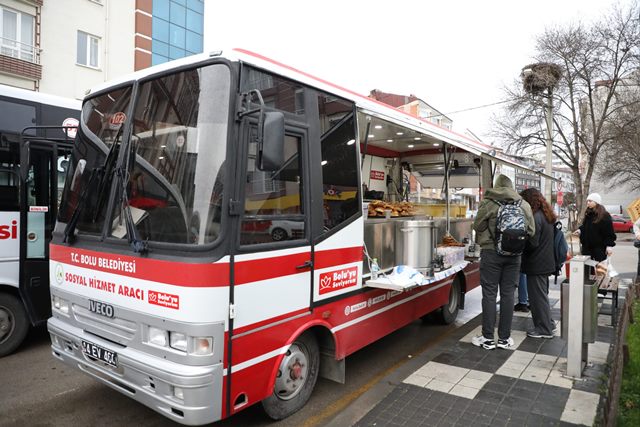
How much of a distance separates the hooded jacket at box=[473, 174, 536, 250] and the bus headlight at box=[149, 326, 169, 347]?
3997 mm

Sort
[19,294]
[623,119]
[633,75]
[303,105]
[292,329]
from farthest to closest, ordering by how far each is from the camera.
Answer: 1. [623,119]
2. [633,75]
3. [19,294]
4. [303,105]
5. [292,329]

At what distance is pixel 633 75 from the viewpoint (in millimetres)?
19125

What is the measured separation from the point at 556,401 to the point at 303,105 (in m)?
3.49

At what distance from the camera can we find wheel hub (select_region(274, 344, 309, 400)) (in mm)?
3535

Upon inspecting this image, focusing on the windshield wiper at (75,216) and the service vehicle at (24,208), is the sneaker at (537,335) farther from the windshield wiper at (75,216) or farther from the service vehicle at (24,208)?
the service vehicle at (24,208)

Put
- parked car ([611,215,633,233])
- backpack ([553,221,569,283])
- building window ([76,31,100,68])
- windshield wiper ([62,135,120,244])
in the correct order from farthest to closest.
→ parked car ([611,215,633,233])
building window ([76,31,100,68])
backpack ([553,221,569,283])
windshield wiper ([62,135,120,244])

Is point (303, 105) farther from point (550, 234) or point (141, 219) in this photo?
point (550, 234)

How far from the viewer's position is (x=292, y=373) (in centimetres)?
365

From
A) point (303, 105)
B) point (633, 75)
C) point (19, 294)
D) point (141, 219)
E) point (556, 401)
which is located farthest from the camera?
point (633, 75)

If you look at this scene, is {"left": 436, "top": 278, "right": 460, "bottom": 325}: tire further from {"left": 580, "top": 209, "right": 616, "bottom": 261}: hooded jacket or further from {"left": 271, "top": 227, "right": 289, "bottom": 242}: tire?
{"left": 271, "top": 227, "right": 289, "bottom": 242}: tire

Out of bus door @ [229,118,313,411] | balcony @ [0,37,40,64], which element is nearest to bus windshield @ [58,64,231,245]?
bus door @ [229,118,313,411]

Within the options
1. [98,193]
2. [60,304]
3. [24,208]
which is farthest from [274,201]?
[24,208]

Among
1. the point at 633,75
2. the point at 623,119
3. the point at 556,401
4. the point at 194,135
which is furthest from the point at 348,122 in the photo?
the point at 623,119

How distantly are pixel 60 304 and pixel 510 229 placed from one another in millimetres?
4764
